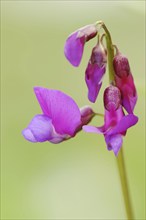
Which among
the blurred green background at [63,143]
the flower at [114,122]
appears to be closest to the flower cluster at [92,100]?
the flower at [114,122]

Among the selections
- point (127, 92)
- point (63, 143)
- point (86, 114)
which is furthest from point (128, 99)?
point (63, 143)

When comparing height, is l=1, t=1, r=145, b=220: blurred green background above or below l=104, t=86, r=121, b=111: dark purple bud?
below

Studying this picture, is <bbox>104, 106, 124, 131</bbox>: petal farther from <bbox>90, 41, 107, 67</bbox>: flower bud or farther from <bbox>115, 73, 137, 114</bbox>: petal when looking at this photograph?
<bbox>90, 41, 107, 67</bbox>: flower bud

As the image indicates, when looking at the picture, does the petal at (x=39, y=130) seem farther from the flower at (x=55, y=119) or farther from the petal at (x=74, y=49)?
the petal at (x=74, y=49)

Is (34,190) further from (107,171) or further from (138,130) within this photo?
(138,130)

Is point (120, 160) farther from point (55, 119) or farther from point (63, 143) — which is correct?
point (63, 143)

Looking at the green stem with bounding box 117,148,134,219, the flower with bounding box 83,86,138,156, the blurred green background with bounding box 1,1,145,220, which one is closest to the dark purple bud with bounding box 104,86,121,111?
the flower with bounding box 83,86,138,156
